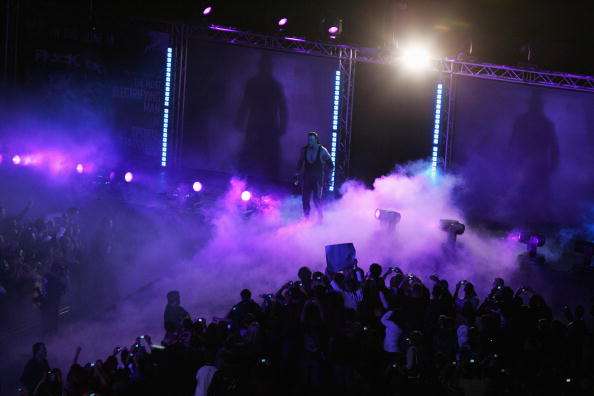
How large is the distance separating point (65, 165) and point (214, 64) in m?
4.21

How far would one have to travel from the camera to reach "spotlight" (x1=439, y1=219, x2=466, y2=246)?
13060 mm

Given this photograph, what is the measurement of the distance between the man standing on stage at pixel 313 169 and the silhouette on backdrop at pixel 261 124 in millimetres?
2931

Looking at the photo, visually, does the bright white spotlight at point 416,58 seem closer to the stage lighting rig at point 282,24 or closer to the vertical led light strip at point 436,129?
the vertical led light strip at point 436,129

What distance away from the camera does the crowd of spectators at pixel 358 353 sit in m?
7.09

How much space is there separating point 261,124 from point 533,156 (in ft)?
21.4

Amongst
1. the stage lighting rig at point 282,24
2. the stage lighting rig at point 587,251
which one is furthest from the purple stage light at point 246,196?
the stage lighting rig at point 587,251

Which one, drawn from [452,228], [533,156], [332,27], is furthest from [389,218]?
[533,156]

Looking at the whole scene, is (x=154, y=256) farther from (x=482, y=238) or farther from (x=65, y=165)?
(x=482, y=238)

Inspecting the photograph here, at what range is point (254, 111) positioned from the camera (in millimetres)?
17344

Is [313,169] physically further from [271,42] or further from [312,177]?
→ [271,42]

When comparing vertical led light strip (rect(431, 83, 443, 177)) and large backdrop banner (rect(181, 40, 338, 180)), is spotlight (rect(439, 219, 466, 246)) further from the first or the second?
large backdrop banner (rect(181, 40, 338, 180))

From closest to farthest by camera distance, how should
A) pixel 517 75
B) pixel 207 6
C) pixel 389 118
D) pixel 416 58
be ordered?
1. pixel 416 58
2. pixel 207 6
3. pixel 517 75
4. pixel 389 118

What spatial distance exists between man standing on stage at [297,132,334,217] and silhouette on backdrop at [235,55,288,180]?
293cm

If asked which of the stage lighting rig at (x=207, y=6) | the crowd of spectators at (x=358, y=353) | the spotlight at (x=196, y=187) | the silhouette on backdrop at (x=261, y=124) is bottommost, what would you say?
the crowd of spectators at (x=358, y=353)
